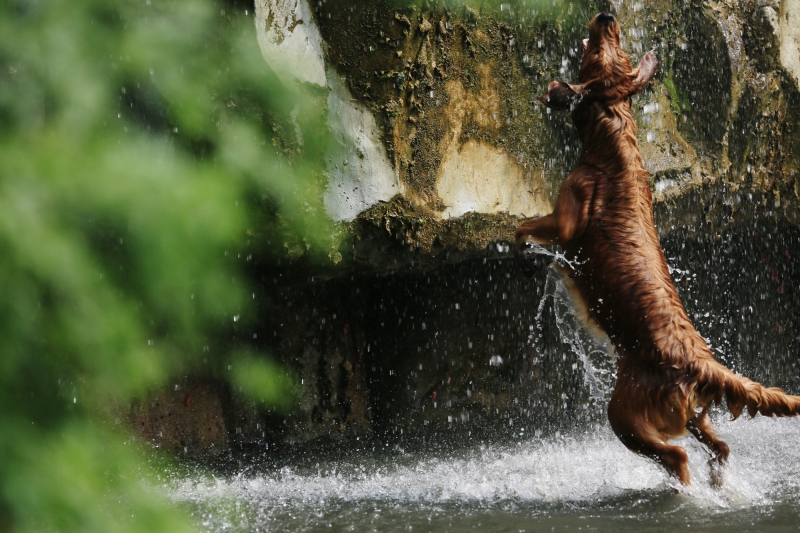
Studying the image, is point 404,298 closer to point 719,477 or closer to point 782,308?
point 719,477

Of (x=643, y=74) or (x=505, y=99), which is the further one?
(x=505, y=99)

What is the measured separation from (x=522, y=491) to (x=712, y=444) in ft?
2.61

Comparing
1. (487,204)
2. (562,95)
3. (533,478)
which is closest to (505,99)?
(487,204)

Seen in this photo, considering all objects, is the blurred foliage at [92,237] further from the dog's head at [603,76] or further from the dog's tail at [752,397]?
the dog's head at [603,76]

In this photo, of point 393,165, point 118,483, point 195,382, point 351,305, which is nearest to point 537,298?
point 351,305

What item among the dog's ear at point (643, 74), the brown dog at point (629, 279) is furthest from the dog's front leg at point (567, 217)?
the dog's ear at point (643, 74)

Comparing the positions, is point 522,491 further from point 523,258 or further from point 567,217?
point 567,217

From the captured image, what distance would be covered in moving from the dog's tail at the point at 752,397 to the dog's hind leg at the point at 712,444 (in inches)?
12.4

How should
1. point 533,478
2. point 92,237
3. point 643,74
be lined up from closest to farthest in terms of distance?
point 92,237, point 643,74, point 533,478

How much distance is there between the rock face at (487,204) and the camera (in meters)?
3.95

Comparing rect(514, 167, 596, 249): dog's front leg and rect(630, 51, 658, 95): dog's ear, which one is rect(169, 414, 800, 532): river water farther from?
rect(630, 51, 658, 95): dog's ear

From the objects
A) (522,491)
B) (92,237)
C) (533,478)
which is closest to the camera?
(92,237)

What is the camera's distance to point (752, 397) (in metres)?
2.95

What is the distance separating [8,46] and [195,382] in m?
4.01
